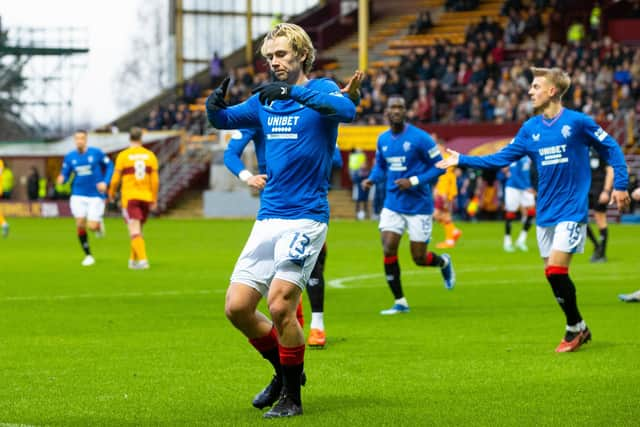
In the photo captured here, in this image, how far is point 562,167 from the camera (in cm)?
1045

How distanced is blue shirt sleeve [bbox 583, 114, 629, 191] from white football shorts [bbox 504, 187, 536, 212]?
553 inches

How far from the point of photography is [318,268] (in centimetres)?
1092

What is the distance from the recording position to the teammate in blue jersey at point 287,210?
7.28 meters

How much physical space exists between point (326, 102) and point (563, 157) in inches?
154

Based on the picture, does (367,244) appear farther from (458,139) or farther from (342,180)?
(342,180)

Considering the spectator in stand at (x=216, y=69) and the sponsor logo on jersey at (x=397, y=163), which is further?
the spectator in stand at (x=216, y=69)

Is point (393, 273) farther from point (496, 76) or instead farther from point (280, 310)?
point (496, 76)

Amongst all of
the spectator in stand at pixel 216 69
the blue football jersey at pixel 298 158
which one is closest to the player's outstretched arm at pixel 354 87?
the blue football jersey at pixel 298 158

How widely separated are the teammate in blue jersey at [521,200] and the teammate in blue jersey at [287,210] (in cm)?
1718

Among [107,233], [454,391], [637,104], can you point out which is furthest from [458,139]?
[454,391]

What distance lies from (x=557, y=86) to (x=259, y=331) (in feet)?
13.5

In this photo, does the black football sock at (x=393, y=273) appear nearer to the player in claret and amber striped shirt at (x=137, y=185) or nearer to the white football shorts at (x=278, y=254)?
the white football shorts at (x=278, y=254)

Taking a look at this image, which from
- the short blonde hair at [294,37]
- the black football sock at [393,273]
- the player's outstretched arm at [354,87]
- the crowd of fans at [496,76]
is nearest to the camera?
the short blonde hair at [294,37]

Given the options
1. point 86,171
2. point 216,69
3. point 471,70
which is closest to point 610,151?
point 86,171
